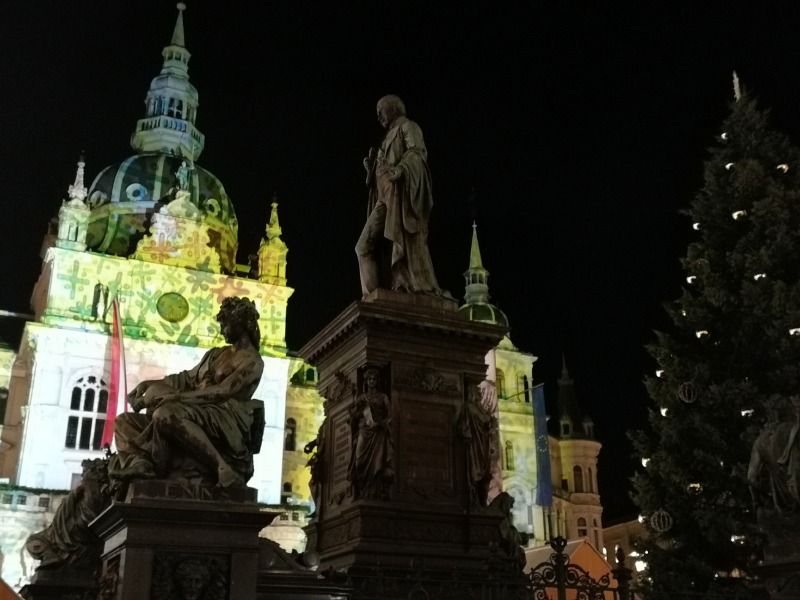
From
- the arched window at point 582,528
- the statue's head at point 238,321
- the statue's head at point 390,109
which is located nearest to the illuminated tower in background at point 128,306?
the arched window at point 582,528

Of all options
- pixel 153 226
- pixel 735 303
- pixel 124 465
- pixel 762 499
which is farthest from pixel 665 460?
pixel 153 226

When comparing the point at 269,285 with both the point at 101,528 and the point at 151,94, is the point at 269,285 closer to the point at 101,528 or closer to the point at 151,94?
the point at 151,94

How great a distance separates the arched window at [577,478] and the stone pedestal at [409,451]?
5050cm

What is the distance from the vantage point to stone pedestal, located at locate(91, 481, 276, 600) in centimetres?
587

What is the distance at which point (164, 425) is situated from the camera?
643 centimetres

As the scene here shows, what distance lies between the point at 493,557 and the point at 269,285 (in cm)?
3859

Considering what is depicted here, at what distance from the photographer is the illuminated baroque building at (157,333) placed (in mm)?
39844

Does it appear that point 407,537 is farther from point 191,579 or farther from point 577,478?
point 577,478

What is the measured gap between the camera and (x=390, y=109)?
11.2 meters

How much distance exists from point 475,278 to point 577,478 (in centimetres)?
1524

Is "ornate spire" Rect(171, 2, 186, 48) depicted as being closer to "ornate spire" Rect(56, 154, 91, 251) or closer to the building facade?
"ornate spire" Rect(56, 154, 91, 251)

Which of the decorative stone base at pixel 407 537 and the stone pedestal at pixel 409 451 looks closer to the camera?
the decorative stone base at pixel 407 537

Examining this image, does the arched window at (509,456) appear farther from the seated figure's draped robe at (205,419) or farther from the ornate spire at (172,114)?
the seated figure's draped robe at (205,419)

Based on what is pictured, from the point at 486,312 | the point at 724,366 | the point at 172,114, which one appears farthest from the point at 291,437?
the point at 724,366
